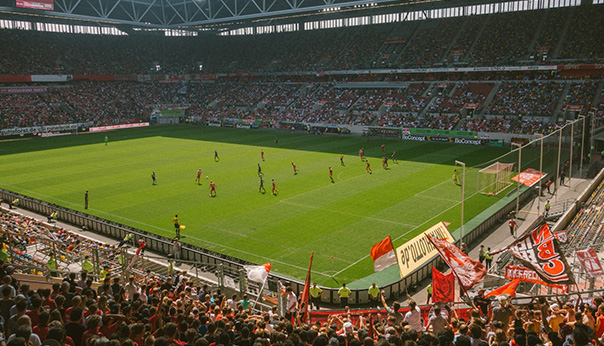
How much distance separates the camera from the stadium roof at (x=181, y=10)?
72.5 m

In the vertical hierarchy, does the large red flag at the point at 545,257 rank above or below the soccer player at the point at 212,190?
above

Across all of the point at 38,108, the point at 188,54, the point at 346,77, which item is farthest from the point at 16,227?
the point at 188,54

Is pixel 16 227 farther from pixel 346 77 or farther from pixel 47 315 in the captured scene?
pixel 346 77

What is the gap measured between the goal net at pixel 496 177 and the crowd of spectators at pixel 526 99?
98.8 ft

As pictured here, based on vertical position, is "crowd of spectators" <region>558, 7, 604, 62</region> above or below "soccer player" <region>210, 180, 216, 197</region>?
above

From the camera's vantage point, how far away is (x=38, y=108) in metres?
76.7

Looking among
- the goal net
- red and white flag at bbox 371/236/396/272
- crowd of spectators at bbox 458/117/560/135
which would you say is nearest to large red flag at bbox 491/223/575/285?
red and white flag at bbox 371/236/396/272

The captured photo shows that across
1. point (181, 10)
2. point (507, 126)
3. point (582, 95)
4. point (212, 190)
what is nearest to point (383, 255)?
point (212, 190)

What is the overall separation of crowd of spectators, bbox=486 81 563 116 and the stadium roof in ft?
65.2

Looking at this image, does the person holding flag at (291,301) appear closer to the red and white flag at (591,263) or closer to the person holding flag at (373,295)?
the person holding flag at (373,295)

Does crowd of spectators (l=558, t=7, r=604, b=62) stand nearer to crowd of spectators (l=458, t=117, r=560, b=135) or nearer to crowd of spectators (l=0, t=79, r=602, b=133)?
crowd of spectators (l=0, t=79, r=602, b=133)

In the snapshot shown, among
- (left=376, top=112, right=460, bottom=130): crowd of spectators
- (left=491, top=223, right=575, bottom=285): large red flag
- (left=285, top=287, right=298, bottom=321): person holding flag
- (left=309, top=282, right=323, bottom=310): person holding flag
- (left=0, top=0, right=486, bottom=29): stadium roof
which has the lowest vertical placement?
(left=309, top=282, right=323, bottom=310): person holding flag

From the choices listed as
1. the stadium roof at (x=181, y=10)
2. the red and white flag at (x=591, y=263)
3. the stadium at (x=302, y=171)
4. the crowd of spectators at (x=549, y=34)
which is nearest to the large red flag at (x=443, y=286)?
the stadium at (x=302, y=171)

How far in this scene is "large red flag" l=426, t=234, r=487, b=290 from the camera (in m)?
12.5
